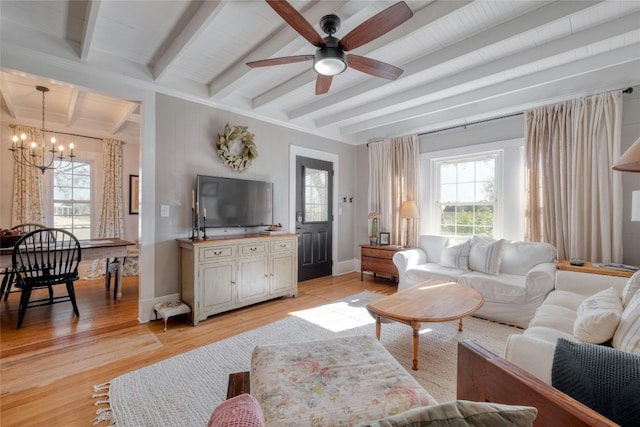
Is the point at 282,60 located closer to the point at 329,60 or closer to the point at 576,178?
the point at 329,60

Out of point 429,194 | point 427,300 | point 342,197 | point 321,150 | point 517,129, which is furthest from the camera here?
point 342,197

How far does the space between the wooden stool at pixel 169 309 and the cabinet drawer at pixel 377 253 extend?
2.74 m

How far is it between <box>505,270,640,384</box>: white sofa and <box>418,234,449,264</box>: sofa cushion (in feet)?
5.56

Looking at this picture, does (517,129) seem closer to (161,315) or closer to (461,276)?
(461,276)

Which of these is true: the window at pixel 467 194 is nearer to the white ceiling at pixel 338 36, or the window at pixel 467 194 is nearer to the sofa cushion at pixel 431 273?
the white ceiling at pixel 338 36

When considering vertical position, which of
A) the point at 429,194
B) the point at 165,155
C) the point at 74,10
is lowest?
the point at 429,194

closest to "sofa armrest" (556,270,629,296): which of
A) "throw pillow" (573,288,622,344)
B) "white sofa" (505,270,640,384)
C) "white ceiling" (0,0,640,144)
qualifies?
"white sofa" (505,270,640,384)

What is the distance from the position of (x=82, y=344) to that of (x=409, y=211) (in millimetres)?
4127

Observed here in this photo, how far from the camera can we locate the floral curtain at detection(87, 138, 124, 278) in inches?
193

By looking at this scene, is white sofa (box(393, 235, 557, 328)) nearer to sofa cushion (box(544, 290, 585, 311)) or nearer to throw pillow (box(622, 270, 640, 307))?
sofa cushion (box(544, 290, 585, 311))

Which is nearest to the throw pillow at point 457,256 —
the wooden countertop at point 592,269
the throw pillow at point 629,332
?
the wooden countertop at point 592,269

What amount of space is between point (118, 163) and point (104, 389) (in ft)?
14.2

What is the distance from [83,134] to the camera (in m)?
4.78

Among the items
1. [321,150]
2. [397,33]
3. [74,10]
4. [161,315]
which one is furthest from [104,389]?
[321,150]
